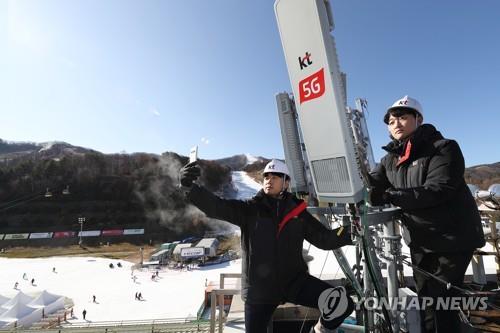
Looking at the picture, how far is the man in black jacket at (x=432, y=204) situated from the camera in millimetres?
2104

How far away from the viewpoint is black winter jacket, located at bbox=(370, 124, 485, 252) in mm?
2074

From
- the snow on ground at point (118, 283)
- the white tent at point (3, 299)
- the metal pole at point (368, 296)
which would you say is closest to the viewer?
the metal pole at point (368, 296)

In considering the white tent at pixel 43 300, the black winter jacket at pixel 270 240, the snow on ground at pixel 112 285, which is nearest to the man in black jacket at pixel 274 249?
the black winter jacket at pixel 270 240

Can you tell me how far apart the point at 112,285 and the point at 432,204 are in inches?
1192

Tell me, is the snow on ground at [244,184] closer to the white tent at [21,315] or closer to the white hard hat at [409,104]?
the white tent at [21,315]

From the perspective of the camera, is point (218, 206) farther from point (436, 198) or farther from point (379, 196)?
point (436, 198)

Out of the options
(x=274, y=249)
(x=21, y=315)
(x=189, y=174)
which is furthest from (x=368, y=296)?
(x=21, y=315)

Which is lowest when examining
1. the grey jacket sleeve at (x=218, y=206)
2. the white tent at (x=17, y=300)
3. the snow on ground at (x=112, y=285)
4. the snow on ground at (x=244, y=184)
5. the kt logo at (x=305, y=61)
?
the snow on ground at (x=112, y=285)

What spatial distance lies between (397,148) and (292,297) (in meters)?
1.70

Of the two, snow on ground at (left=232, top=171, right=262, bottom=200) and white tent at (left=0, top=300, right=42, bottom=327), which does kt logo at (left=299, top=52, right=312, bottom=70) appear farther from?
snow on ground at (left=232, top=171, right=262, bottom=200)

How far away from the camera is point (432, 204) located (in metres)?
2.06

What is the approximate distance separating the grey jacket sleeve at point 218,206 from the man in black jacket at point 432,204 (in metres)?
1.18

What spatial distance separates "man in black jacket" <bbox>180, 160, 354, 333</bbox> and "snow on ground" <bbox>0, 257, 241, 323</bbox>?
1476cm

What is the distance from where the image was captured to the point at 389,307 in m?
2.42
